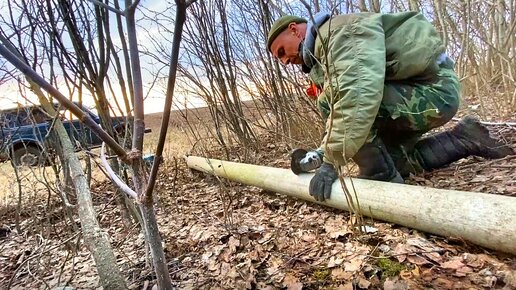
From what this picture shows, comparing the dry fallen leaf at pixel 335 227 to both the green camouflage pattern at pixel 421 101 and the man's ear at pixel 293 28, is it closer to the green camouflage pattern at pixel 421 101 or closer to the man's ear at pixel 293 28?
the green camouflage pattern at pixel 421 101

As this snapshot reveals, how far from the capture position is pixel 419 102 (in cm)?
225

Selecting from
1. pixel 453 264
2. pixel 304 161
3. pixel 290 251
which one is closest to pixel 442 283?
pixel 453 264

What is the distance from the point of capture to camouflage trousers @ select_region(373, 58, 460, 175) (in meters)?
2.24

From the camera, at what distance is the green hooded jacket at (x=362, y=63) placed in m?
1.88

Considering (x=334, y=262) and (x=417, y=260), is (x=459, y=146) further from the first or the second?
(x=334, y=262)

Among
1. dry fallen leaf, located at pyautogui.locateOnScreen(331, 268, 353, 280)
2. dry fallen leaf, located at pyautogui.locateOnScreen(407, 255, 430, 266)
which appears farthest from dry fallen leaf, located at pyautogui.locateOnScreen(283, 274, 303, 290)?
dry fallen leaf, located at pyautogui.locateOnScreen(407, 255, 430, 266)

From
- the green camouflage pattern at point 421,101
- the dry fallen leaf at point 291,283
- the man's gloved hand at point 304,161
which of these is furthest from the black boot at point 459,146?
the dry fallen leaf at point 291,283

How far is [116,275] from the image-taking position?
1.74 m

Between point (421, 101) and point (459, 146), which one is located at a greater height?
point (421, 101)

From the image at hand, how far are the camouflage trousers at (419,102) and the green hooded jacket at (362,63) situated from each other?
99 mm

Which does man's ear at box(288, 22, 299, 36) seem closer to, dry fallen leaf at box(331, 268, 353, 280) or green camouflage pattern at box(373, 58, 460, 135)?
green camouflage pattern at box(373, 58, 460, 135)

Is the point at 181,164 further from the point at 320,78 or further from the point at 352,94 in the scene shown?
the point at 352,94

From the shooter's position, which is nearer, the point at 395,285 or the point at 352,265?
the point at 395,285

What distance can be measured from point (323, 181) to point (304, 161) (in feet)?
0.95
